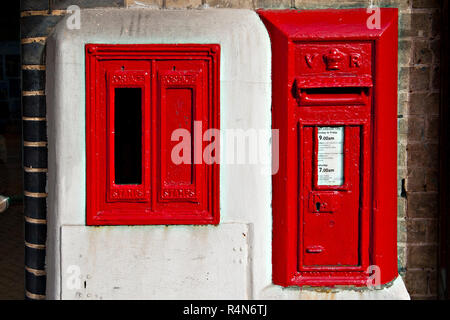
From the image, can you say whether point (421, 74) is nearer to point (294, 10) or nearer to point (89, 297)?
point (294, 10)

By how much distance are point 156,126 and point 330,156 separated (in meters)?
1.01

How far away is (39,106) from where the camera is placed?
2.79 metres

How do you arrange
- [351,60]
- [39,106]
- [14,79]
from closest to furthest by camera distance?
1. [351,60]
2. [39,106]
3. [14,79]

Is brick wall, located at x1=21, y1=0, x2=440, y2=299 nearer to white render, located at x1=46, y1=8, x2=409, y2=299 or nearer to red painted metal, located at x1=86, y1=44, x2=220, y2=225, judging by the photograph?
white render, located at x1=46, y1=8, x2=409, y2=299

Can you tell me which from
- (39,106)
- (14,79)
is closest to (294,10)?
(39,106)

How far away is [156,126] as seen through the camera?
267 centimetres

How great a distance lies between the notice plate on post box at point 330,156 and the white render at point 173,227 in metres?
0.30

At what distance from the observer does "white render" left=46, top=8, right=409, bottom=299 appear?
2672 mm

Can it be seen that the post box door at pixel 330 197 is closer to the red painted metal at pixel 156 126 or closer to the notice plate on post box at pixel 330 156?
the notice plate on post box at pixel 330 156

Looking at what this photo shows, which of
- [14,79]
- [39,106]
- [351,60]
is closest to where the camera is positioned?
[351,60]

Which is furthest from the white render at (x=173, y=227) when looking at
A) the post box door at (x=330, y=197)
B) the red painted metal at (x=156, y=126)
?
the post box door at (x=330, y=197)

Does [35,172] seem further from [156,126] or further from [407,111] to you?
[407,111]

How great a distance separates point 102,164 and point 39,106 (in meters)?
0.54

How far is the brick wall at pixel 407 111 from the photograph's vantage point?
9.11 feet
